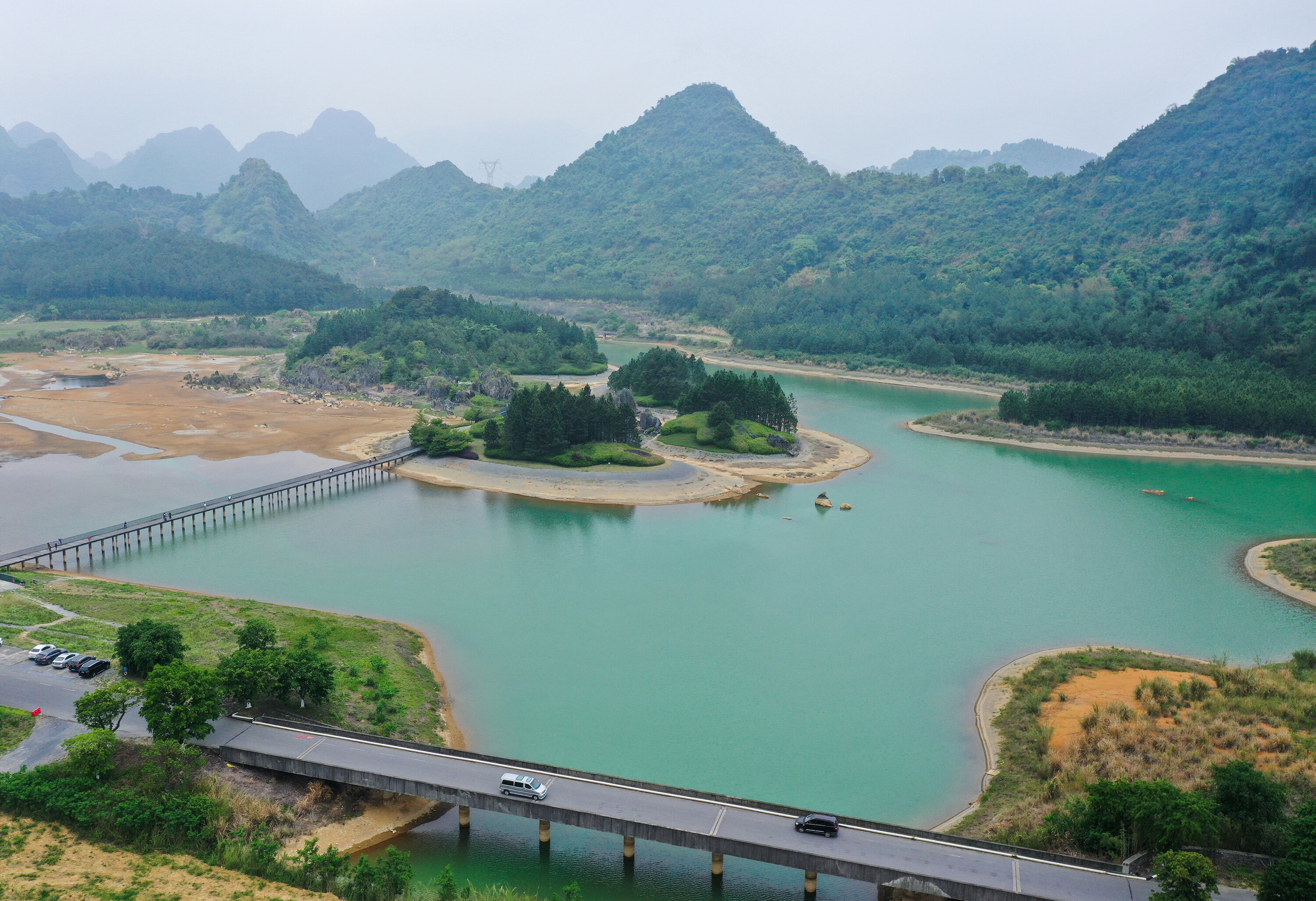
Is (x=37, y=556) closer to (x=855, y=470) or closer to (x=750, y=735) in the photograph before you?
(x=750, y=735)

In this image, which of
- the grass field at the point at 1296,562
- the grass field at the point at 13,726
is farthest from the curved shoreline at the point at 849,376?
the grass field at the point at 13,726

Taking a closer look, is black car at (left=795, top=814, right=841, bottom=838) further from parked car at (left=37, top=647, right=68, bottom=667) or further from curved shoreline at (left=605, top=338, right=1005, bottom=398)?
curved shoreline at (left=605, top=338, right=1005, bottom=398)

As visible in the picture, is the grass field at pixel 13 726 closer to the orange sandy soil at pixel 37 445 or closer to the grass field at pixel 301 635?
the grass field at pixel 301 635

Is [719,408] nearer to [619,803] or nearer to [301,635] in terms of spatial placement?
[301,635]

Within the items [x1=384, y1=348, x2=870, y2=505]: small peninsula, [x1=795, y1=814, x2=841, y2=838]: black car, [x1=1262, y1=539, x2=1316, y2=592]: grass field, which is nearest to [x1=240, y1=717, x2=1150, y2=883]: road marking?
[x1=795, y1=814, x2=841, y2=838]: black car

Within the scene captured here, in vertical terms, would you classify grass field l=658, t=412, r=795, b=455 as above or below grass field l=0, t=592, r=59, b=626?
above

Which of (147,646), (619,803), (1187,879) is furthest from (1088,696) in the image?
(147,646)
